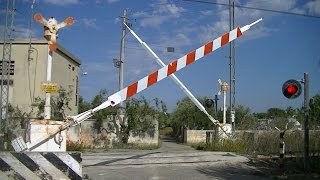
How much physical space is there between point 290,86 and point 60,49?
94.5ft

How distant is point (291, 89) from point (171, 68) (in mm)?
3678

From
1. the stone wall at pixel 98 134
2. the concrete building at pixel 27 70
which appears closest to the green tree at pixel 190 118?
the stone wall at pixel 98 134

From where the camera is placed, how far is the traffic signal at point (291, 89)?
13.3 meters

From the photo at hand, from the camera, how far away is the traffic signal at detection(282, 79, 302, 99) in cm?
1327

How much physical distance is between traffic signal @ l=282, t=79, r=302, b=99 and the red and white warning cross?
2.14m

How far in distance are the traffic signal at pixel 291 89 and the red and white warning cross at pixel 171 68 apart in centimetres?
214

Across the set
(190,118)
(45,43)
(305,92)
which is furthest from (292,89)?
(190,118)

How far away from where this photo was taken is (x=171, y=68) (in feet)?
40.2

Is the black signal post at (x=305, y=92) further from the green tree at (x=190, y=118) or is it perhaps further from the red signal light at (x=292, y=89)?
the green tree at (x=190, y=118)

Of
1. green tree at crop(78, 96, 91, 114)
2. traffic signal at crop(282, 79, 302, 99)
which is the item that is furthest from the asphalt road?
green tree at crop(78, 96, 91, 114)

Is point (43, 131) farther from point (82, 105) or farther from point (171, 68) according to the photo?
point (82, 105)

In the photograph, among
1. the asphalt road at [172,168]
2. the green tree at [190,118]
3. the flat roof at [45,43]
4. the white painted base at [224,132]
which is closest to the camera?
the asphalt road at [172,168]

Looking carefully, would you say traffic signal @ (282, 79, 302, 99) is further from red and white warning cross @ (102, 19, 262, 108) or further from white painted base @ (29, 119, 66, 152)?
white painted base @ (29, 119, 66, 152)

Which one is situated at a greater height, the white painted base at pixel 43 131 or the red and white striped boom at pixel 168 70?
the red and white striped boom at pixel 168 70
